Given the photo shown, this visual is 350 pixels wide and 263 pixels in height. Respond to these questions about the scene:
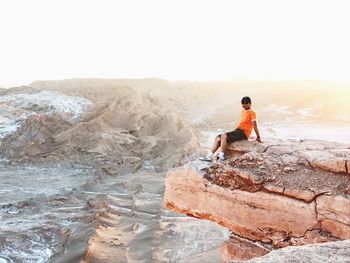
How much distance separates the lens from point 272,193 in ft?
17.5

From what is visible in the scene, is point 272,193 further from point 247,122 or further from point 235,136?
point 247,122

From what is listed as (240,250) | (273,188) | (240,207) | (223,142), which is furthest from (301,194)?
(223,142)

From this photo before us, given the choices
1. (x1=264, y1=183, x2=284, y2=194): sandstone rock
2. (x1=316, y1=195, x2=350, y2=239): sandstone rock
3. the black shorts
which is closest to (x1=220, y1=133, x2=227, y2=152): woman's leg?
the black shorts

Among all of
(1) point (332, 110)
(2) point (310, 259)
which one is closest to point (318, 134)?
(1) point (332, 110)

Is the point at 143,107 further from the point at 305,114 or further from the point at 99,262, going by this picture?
the point at 99,262

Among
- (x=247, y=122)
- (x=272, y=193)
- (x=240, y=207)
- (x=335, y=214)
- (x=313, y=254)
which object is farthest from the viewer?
(x=247, y=122)

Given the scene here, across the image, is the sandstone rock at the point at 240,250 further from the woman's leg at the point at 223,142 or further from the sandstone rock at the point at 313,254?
the sandstone rock at the point at 313,254

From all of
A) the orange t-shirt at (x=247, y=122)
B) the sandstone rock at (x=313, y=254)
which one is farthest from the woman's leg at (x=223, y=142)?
the sandstone rock at (x=313, y=254)

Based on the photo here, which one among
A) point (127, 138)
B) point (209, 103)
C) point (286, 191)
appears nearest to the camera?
point (286, 191)

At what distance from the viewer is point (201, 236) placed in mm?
8422

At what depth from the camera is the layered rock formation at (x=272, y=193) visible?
5.00m

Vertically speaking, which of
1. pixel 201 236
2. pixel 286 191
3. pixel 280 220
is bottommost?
pixel 201 236

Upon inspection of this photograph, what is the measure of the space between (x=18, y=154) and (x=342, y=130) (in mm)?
13259

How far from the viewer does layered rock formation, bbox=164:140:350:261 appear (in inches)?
A: 197
